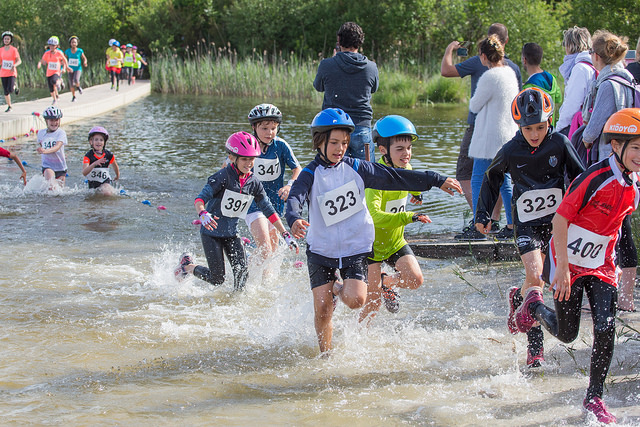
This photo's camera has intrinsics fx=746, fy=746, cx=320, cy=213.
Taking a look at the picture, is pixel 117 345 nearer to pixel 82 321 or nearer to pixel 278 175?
pixel 82 321

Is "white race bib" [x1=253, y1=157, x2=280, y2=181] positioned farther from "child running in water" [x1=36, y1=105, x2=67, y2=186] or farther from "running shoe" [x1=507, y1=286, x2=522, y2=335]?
"child running in water" [x1=36, y1=105, x2=67, y2=186]

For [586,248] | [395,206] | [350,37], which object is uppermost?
[350,37]

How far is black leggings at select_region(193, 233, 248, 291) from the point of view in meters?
7.68

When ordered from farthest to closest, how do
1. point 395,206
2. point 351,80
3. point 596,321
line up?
point 351,80 → point 395,206 → point 596,321

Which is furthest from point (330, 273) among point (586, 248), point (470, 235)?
point (470, 235)

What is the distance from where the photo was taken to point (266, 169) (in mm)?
8273

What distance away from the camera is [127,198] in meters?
12.8

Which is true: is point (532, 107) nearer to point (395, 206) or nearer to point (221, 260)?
point (395, 206)

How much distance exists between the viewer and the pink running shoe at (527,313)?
546 centimetres

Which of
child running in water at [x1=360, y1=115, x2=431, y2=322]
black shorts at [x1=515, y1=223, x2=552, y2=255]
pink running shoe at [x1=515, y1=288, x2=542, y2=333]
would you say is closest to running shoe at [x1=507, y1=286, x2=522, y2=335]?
pink running shoe at [x1=515, y1=288, x2=542, y2=333]

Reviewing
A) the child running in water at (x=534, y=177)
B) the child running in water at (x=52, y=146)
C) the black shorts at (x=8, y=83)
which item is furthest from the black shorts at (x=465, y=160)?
the black shorts at (x=8, y=83)

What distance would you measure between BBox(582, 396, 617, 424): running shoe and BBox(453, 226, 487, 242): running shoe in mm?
4511

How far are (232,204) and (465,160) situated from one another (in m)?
3.56

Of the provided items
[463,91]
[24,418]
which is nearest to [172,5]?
[463,91]
